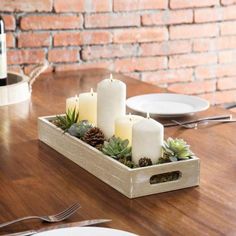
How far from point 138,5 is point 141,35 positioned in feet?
0.44

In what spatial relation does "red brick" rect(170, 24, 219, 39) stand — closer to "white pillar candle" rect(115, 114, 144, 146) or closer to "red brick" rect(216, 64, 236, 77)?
"red brick" rect(216, 64, 236, 77)

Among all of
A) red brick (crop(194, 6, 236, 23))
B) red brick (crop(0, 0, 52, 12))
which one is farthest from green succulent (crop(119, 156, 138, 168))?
red brick (crop(194, 6, 236, 23))

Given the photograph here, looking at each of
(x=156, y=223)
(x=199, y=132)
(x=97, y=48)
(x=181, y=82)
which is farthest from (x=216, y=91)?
(x=156, y=223)


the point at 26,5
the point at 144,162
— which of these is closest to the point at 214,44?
the point at 26,5

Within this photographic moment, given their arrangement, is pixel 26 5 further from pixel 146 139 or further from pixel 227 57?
pixel 146 139

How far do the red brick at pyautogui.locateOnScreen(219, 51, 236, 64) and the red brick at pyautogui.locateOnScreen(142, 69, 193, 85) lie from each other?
7.1 inches

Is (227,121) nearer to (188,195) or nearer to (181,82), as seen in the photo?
(188,195)

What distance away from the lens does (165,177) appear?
114 cm

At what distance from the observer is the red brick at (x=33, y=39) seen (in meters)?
2.33

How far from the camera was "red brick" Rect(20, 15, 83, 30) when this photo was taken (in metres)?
2.32

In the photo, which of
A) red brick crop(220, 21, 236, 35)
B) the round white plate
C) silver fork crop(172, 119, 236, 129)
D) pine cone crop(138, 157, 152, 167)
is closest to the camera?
the round white plate

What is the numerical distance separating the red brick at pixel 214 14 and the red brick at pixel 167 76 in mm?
248

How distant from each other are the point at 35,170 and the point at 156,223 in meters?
0.35

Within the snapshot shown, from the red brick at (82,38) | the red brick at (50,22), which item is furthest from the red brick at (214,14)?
the red brick at (50,22)
